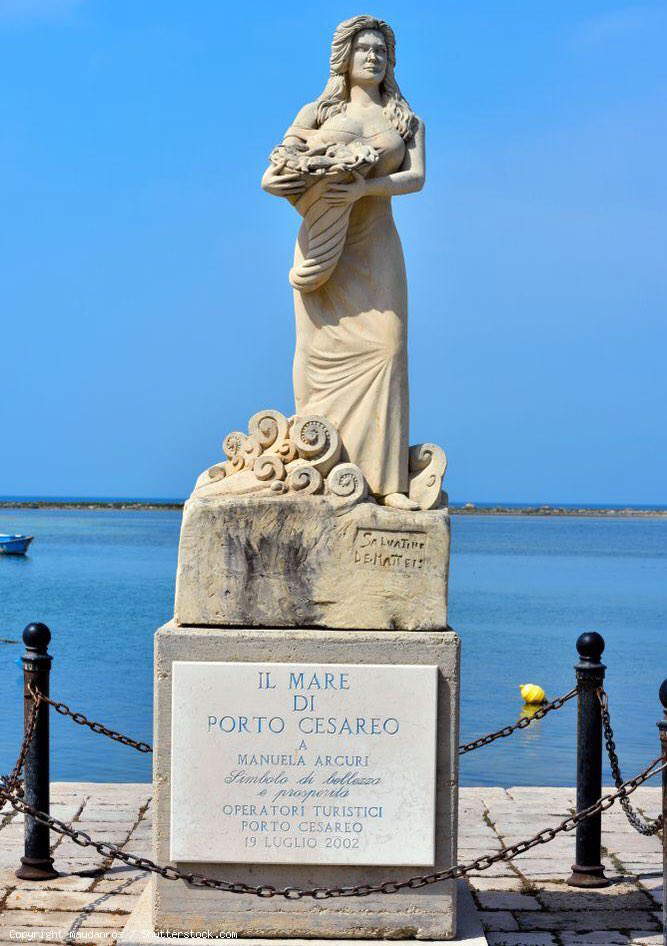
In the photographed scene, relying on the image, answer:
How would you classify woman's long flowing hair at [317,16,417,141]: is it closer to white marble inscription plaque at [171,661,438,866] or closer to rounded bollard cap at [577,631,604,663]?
white marble inscription plaque at [171,661,438,866]

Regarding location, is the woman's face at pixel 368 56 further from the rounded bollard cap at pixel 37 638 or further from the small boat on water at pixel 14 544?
the small boat on water at pixel 14 544

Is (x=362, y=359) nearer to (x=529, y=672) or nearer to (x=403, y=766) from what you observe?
(x=403, y=766)

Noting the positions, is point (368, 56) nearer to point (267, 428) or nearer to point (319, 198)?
point (319, 198)

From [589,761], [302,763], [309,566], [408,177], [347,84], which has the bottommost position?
[589,761]

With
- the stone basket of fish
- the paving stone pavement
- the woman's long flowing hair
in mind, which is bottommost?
the paving stone pavement

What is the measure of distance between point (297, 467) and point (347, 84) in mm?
1735

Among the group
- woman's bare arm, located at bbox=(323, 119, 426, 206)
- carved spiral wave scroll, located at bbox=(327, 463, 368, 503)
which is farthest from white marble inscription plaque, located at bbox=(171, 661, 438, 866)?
woman's bare arm, located at bbox=(323, 119, 426, 206)

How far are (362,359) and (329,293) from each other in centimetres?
34

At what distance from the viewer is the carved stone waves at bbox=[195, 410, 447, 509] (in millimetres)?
5742

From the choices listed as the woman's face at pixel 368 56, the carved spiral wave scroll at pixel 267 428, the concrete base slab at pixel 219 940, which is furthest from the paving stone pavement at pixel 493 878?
the woman's face at pixel 368 56

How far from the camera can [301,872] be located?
5.61 metres

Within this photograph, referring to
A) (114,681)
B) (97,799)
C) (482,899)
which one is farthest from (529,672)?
(482,899)

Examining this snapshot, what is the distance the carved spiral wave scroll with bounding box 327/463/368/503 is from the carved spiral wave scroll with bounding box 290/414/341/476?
8 centimetres

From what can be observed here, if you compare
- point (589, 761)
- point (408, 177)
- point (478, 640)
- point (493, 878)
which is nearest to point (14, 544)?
point (478, 640)
